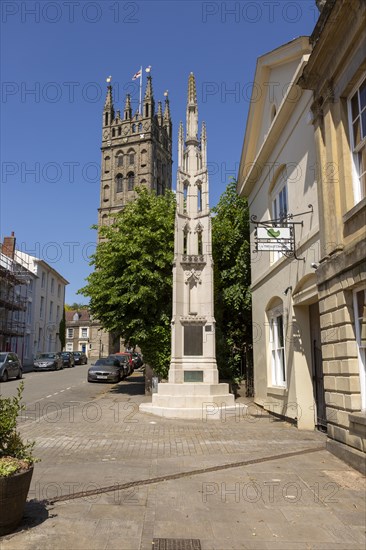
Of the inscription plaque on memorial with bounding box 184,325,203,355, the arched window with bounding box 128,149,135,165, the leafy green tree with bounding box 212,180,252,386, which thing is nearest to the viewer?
the inscription plaque on memorial with bounding box 184,325,203,355

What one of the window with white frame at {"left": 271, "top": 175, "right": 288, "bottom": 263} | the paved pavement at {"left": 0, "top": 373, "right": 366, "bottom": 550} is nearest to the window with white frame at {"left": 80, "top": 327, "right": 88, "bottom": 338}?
the window with white frame at {"left": 271, "top": 175, "right": 288, "bottom": 263}

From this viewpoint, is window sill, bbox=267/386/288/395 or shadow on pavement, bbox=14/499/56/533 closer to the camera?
shadow on pavement, bbox=14/499/56/533

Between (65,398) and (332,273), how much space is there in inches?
548

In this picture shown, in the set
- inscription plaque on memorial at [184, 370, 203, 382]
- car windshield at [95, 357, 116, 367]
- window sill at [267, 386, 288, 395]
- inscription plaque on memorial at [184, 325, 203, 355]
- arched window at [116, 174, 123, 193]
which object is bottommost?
window sill at [267, 386, 288, 395]

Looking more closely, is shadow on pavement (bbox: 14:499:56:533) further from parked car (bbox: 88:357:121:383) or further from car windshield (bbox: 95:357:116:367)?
car windshield (bbox: 95:357:116:367)

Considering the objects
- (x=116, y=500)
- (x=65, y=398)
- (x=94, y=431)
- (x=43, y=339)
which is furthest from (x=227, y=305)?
(x=43, y=339)

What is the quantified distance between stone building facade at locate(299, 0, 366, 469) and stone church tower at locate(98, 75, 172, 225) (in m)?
72.1

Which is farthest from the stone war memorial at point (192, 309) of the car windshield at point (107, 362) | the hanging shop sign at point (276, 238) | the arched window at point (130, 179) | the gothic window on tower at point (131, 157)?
the gothic window on tower at point (131, 157)

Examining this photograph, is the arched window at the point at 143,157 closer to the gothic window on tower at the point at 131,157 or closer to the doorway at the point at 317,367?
the gothic window on tower at the point at 131,157

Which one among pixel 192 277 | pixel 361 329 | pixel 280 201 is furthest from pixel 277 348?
pixel 361 329

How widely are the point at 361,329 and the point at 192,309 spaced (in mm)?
8291

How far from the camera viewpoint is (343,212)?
8.20 metres

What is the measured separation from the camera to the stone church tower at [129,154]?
81312 millimetres

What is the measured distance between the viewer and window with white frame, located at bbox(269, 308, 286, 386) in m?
13.4
